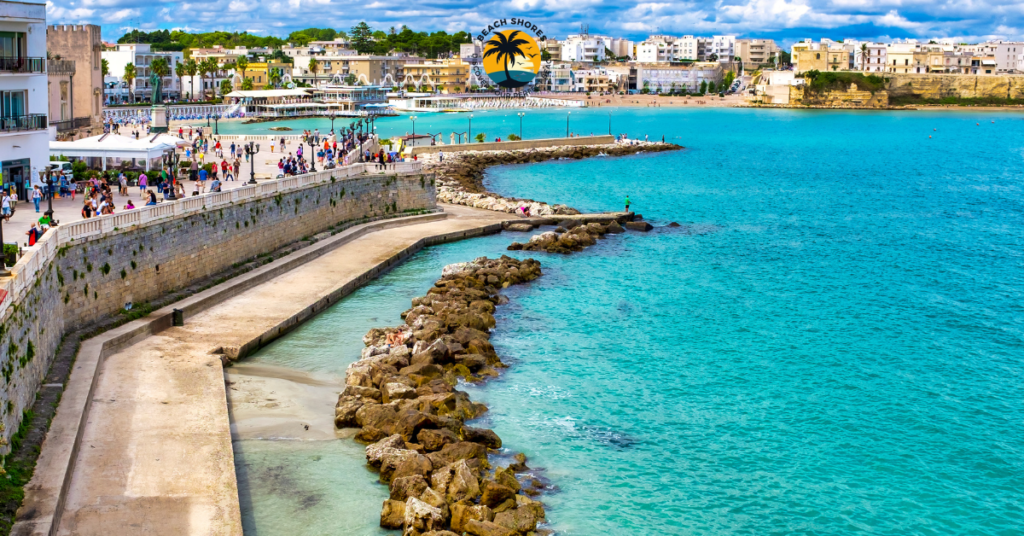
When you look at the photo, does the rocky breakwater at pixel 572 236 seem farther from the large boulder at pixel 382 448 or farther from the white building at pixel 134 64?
the white building at pixel 134 64

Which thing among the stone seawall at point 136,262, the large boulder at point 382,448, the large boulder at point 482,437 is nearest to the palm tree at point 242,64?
the stone seawall at point 136,262

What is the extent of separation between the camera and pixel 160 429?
18.1 m

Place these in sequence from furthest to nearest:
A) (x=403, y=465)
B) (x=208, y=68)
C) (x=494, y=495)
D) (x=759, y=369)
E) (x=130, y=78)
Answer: (x=208, y=68), (x=130, y=78), (x=759, y=369), (x=403, y=465), (x=494, y=495)

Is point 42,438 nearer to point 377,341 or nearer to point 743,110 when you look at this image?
point 377,341

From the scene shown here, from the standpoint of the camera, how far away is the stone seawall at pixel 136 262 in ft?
55.4

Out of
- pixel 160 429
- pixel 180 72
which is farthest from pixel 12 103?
pixel 180 72

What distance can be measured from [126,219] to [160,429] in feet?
27.8

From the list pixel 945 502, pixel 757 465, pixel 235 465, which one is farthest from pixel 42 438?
pixel 945 502

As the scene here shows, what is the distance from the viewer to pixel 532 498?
17.6m

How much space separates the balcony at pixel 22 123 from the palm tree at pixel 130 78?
320 feet

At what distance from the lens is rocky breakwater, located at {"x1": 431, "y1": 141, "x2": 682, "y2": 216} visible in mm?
49406

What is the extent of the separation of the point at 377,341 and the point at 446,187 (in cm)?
2970

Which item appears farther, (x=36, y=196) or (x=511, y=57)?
(x=511, y=57)

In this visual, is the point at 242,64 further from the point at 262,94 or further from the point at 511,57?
the point at 511,57
